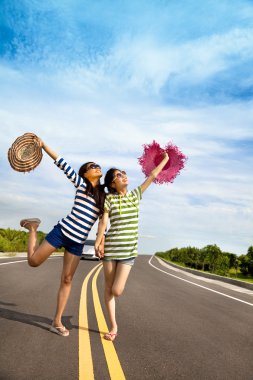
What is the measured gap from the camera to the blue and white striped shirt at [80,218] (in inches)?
193

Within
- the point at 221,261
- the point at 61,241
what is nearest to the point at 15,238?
the point at 61,241

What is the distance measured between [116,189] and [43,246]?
1.16 meters

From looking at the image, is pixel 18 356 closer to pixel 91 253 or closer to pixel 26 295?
pixel 26 295

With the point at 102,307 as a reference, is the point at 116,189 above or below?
above

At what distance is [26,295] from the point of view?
829 centimetres

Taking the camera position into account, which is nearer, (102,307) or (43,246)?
(43,246)

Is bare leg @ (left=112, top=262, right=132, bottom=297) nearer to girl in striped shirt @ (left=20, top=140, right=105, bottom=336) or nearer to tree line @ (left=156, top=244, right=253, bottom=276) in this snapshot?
girl in striped shirt @ (left=20, top=140, right=105, bottom=336)

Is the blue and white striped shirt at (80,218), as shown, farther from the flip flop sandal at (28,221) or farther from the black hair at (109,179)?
the flip flop sandal at (28,221)

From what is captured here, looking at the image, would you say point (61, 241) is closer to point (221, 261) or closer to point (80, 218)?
point (80, 218)

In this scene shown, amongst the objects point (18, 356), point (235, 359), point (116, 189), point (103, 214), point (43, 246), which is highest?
point (116, 189)

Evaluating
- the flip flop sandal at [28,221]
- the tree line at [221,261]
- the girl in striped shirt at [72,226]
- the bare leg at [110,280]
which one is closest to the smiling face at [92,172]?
the girl in striped shirt at [72,226]

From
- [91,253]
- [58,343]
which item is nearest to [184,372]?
[58,343]

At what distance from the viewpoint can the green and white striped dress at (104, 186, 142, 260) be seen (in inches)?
189

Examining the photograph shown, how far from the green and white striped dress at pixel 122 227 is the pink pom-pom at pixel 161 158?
0.70m
